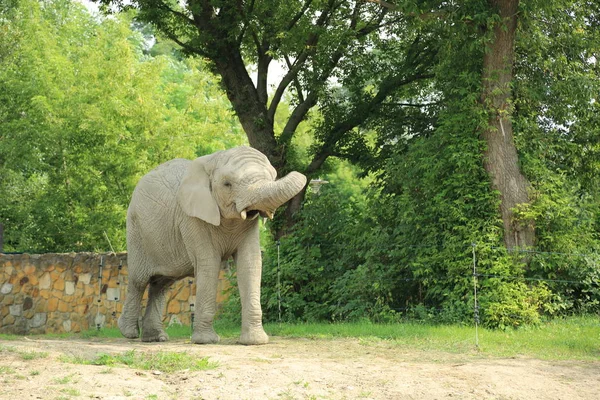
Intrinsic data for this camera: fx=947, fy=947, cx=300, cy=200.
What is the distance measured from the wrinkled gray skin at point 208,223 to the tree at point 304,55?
720 cm

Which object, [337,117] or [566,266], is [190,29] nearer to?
[337,117]

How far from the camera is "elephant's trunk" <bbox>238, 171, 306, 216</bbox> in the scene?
483 inches

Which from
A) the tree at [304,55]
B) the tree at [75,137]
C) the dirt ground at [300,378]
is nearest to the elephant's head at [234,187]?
the dirt ground at [300,378]

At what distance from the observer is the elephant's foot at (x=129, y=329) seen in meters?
15.1

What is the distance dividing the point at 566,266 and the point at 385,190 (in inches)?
174

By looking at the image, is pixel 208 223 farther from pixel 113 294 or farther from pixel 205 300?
pixel 113 294

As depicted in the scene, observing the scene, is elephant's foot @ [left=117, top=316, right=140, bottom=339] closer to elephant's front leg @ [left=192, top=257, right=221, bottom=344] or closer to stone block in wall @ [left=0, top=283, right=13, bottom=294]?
elephant's front leg @ [left=192, top=257, right=221, bottom=344]

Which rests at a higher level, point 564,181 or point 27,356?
point 564,181

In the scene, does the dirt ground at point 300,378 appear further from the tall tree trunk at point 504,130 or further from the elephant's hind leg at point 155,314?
the tall tree trunk at point 504,130

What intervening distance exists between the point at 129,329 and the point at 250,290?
289 cm

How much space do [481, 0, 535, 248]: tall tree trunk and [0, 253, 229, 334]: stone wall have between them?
287 inches

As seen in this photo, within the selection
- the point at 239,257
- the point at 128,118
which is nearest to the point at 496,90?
the point at 239,257

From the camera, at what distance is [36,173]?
3070 centimetres

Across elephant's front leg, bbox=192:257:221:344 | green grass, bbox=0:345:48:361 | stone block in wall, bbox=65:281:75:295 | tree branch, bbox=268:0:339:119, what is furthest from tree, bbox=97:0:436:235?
green grass, bbox=0:345:48:361
